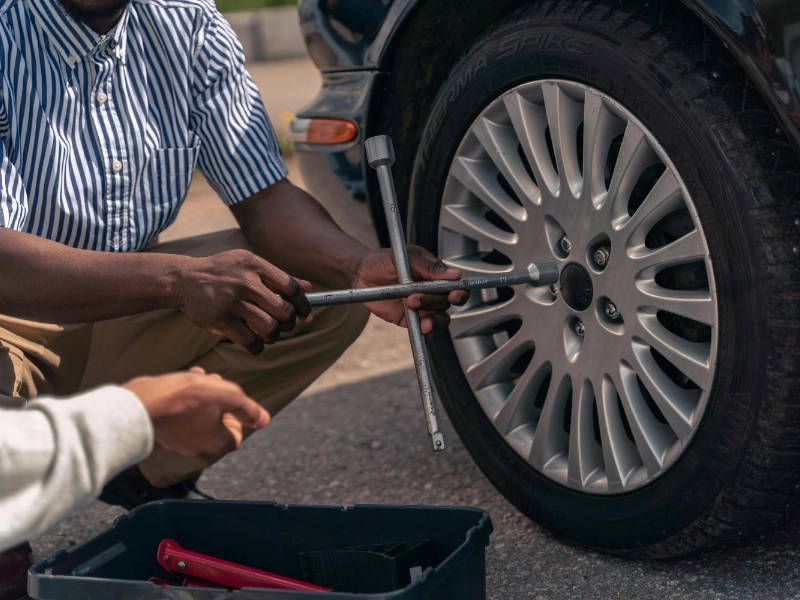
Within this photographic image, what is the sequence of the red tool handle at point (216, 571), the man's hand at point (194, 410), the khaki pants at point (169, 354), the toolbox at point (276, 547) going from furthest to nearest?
the khaki pants at point (169, 354) < the red tool handle at point (216, 571) < the toolbox at point (276, 547) < the man's hand at point (194, 410)

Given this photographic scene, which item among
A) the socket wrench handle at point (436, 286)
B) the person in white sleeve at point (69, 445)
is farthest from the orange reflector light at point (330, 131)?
the person in white sleeve at point (69, 445)

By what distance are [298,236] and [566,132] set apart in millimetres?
652

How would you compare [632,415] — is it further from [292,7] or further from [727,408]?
[292,7]

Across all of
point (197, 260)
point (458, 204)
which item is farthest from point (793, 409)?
point (197, 260)

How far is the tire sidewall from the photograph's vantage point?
1.52 m

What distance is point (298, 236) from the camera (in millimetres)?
2109

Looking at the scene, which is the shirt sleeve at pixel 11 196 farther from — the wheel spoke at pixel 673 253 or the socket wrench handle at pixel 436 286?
the wheel spoke at pixel 673 253

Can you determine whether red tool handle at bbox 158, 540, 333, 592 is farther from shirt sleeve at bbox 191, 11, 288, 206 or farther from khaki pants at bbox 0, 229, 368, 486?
shirt sleeve at bbox 191, 11, 288, 206

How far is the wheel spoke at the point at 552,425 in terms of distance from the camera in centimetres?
188

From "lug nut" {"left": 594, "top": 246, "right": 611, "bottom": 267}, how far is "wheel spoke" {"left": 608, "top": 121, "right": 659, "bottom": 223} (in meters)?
0.07

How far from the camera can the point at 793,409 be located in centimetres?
149

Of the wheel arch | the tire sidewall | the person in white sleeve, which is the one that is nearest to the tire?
the tire sidewall

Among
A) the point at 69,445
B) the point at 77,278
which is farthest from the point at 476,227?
the point at 69,445

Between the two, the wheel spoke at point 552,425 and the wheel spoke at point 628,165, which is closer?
the wheel spoke at point 628,165
